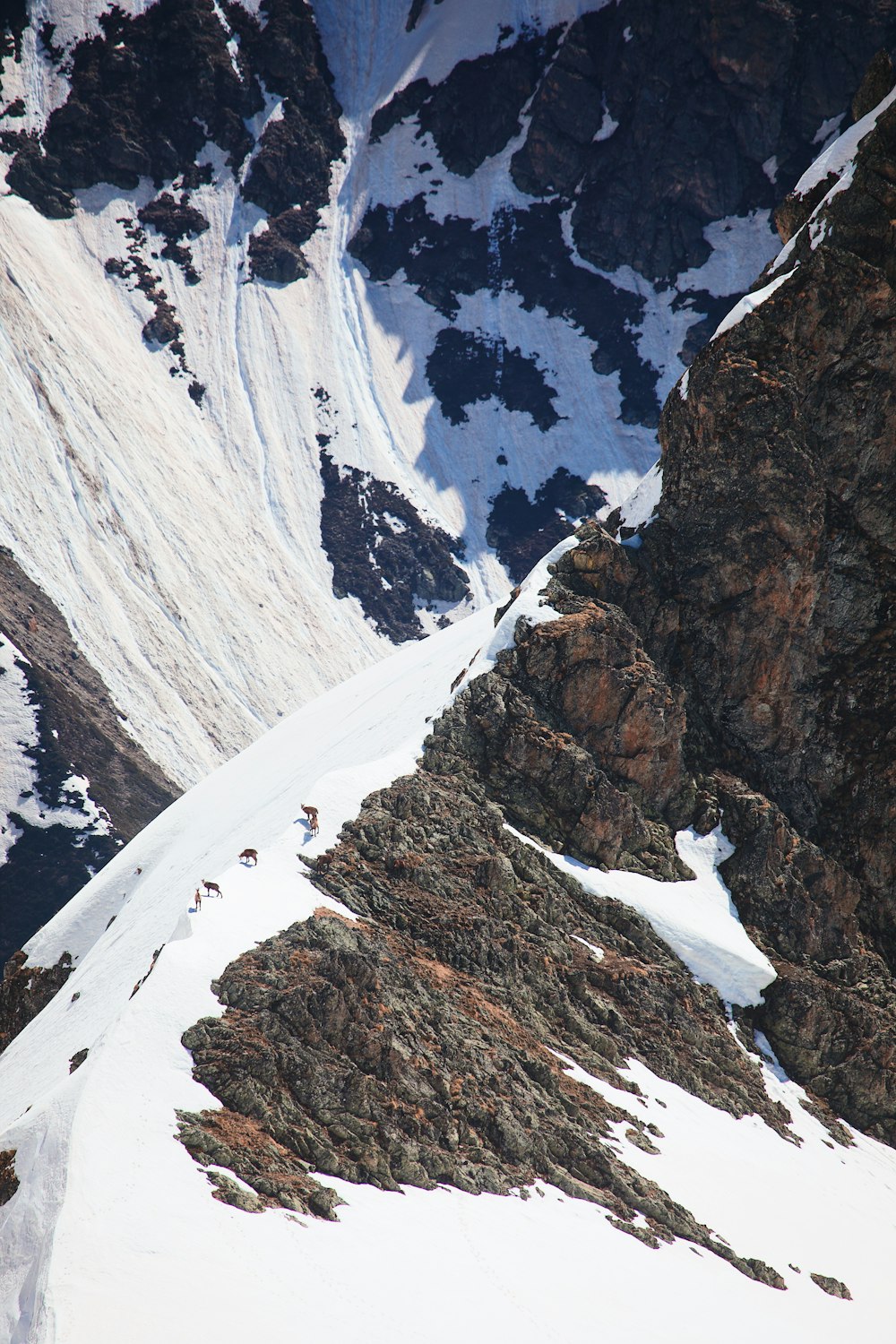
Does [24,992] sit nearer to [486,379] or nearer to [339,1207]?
[339,1207]

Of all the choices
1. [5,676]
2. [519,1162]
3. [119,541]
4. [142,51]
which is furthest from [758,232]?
[519,1162]

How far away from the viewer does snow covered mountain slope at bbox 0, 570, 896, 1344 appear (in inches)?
594

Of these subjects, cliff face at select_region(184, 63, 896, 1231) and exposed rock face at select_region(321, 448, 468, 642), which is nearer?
cliff face at select_region(184, 63, 896, 1231)

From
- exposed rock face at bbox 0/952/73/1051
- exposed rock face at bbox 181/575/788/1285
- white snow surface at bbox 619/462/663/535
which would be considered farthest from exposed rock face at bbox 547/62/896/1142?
exposed rock face at bbox 0/952/73/1051

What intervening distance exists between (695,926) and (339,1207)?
2137cm

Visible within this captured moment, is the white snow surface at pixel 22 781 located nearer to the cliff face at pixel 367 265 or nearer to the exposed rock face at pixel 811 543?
the cliff face at pixel 367 265

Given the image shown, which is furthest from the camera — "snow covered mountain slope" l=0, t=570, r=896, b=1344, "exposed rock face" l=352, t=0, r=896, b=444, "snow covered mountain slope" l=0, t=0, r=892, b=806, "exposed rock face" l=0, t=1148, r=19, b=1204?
"exposed rock face" l=352, t=0, r=896, b=444

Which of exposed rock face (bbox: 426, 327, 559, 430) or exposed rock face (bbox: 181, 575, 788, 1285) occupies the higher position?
exposed rock face (bbox: 426, 327, 559, 430)

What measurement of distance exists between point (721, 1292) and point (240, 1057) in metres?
12.0

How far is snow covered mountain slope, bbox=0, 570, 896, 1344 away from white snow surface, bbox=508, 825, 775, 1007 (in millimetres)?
1260

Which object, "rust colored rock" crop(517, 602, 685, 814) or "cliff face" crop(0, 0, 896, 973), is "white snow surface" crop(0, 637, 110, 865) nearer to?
"cliff face" crop(0, 0, 896, 973)

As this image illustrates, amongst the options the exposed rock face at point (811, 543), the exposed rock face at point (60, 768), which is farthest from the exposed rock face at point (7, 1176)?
the exposed rock face at point (60, 768)

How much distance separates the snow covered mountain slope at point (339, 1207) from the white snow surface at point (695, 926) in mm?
1260

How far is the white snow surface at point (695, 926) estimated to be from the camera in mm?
36156
